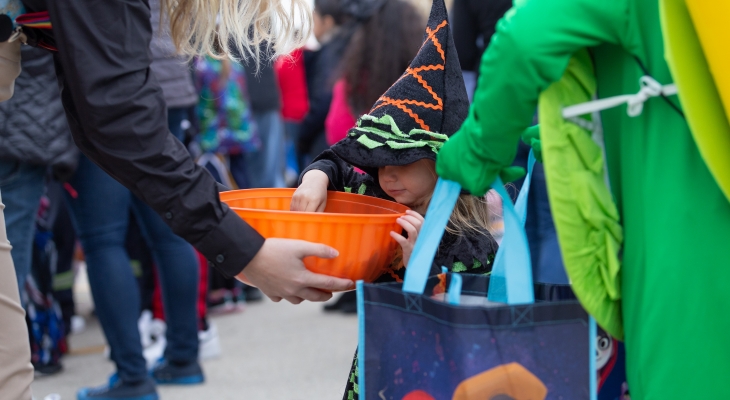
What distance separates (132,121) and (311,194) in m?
0.52

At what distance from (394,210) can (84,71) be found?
81cm

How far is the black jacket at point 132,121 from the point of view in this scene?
150cm

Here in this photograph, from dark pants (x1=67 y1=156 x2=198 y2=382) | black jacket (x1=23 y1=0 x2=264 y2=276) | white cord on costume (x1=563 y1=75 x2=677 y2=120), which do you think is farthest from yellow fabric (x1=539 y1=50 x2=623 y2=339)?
dark pants (x1=67 y1=156 x2=198 y2=382)

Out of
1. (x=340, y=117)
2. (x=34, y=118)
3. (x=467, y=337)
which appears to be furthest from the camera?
(x=340, y=117)

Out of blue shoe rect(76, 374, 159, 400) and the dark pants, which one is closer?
the dark pants

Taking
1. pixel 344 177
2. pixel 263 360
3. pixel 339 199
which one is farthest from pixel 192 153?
pixel 339 199

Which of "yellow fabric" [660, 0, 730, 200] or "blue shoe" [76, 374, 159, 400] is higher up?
"yellow fabric" [660, 0, 730, 200]

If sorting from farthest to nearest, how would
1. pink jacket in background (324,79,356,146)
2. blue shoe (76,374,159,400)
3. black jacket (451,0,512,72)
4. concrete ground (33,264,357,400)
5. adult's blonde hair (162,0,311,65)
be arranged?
pink jacket in background (324,79,356,146), black jacket (451,0,512,72), concrete ground (33,264,357,400), blue shoe (76,374,159,400), adult's blonde hair (162,0,311,65)

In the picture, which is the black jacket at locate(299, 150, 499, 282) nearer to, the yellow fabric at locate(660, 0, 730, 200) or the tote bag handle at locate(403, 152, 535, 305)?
the tote bag handle at locate(403, 152, 535, 305)

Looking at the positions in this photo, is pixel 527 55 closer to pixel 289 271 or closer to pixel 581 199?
pixel 581 199

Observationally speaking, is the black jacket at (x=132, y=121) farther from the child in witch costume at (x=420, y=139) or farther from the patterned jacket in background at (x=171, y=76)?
the patterned jacket in background at (x=171, y=76)

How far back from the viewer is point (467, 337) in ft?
4.37

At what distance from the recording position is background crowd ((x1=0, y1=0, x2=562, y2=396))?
2.66m

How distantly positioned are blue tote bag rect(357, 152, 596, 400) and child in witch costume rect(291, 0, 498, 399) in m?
0.37
